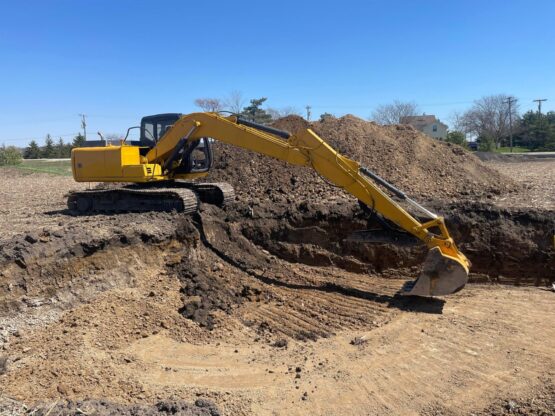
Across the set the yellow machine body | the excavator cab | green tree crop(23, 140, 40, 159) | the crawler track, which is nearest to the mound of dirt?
the crawler track

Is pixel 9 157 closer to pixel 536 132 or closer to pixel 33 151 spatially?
pixel 33 151

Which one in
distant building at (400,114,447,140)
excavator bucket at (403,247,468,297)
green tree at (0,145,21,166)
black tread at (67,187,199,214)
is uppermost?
distant building at (400,114,447,140)

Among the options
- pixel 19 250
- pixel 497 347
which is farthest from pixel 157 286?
pixel 497 347

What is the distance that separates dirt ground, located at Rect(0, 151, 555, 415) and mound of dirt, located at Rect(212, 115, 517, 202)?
327 cm

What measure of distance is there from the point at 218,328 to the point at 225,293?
1.11 m

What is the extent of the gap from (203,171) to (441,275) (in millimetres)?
6491

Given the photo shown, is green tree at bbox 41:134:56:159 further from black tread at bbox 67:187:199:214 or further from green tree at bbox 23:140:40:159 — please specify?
black tread at bbox 67:187:199:214

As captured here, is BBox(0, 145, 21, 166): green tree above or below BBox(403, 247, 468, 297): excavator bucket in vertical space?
above

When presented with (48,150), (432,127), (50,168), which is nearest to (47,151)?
(48,150)

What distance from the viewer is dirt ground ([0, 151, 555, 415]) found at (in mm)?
4770

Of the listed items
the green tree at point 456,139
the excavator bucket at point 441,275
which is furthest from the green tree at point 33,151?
the excavator bucket at point 441,275

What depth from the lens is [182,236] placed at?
9031 mm

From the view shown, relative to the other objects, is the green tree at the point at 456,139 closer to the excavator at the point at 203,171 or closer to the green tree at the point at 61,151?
the excavator at the point at 203,171

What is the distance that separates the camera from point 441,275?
22.4 ft
